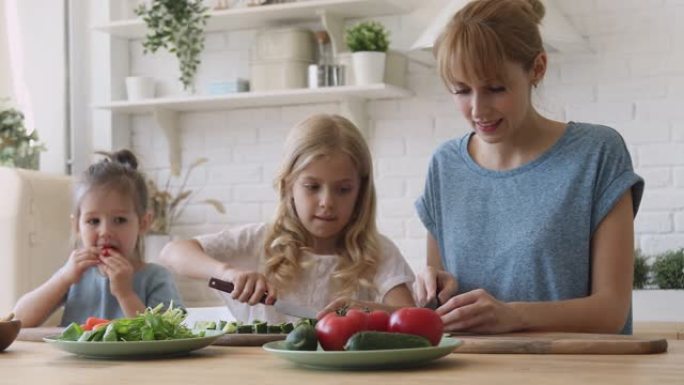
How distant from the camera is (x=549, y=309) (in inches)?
77.7

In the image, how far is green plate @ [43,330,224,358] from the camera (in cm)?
164

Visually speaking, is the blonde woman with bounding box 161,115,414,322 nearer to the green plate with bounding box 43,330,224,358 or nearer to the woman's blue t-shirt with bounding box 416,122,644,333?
the woman's blue t-shirt with bounding box 416,122,644,333

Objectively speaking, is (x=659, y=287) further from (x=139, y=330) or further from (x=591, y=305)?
(x=139, y=330)

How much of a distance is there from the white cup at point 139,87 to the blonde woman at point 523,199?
2306 mm

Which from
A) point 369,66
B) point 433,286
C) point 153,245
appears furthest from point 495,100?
point 153,245

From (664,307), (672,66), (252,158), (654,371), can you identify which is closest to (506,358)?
(654,371)

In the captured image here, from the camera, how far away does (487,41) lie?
6.67 feet

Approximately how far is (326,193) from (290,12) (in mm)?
1682

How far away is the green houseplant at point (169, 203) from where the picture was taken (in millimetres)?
4312

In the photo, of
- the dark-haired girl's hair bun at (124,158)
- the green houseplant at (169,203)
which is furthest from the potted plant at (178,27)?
the dark-haired girl's hair bun at (124,158)

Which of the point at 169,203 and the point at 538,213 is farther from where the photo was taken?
the point at 169,203

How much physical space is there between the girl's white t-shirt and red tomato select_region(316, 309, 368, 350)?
3.51ft

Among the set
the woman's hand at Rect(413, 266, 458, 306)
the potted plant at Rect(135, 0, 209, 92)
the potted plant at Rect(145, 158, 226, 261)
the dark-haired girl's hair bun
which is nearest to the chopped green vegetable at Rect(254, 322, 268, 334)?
the woman's hand at Rect(413, 266, 458, 306)

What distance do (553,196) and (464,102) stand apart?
276 millimetres
